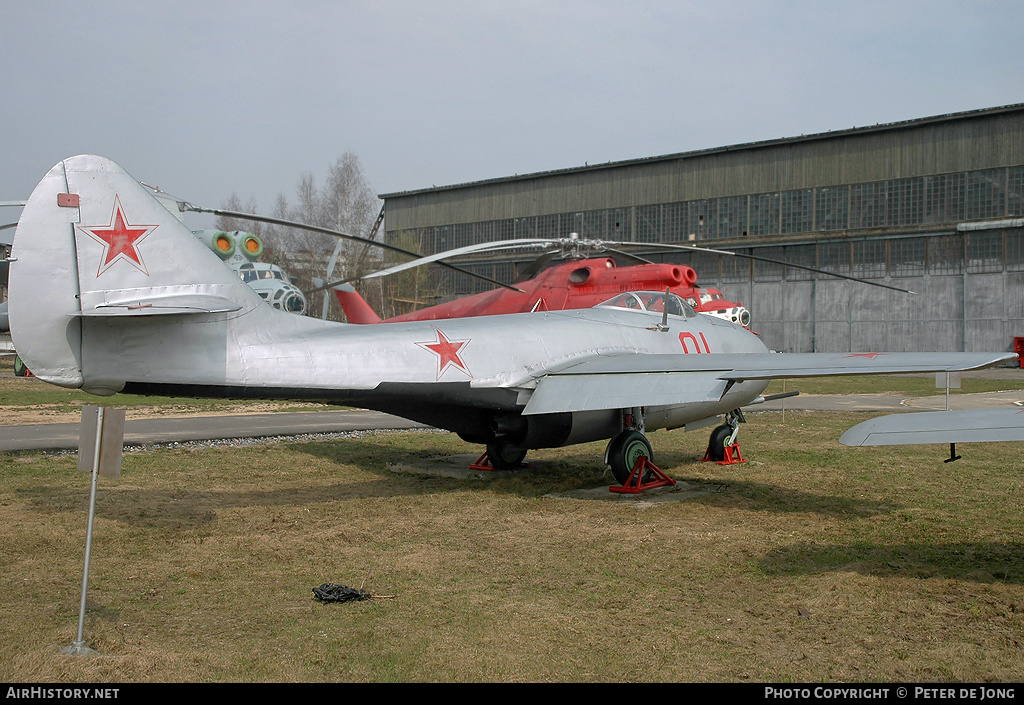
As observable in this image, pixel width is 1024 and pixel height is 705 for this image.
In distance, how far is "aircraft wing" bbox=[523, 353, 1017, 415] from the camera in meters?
8.76

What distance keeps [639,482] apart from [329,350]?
4419 millimetres

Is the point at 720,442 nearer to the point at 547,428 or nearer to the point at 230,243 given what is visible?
the point at 547,428

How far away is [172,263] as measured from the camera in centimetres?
736

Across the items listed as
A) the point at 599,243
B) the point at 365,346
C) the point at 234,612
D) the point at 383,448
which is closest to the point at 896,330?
the point at 599,243

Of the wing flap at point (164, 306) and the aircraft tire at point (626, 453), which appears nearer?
the wing flap at point (164, 306)

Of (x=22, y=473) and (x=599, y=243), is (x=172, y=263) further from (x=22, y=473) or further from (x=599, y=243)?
(x=599, y=243)

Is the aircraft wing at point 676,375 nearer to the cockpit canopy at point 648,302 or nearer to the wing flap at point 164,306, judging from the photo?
the cockpit canopy at point 648,302

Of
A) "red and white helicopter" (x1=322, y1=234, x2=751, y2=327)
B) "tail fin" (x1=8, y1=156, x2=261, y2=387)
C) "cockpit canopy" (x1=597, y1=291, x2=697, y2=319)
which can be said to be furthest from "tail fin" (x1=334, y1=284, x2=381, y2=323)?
"tail fin" (x1=8, y1=156, x2=261, y2=387)

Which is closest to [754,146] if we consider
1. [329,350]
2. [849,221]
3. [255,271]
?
[849,221]

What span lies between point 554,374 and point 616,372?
793mm

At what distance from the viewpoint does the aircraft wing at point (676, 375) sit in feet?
28.7

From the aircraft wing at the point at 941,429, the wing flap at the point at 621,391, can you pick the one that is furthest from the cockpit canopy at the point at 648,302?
the aircraft wing at the point at 941,429

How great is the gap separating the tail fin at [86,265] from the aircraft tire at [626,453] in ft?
17.5

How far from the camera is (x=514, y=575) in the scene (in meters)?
6.52
